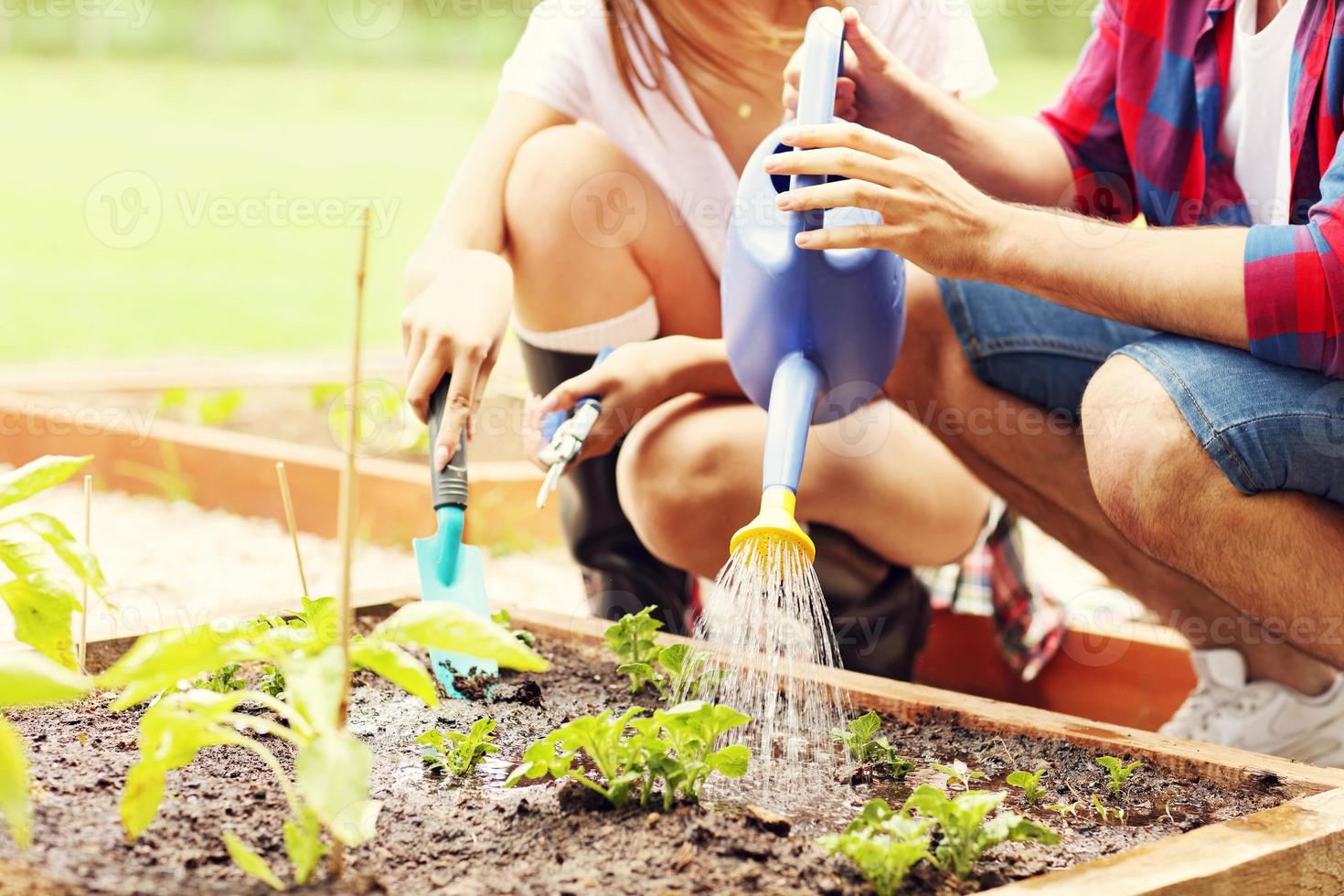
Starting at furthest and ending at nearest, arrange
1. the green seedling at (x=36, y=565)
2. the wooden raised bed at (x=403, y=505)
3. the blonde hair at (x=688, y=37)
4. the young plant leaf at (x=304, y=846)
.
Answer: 1. the wooden raised bed at (x=403, y=505)
2. the blonde hair at (x=688, y=37)
3. the green seedling at (x=36, y=565)
4. the young plant leaf at (x=304, y=846)

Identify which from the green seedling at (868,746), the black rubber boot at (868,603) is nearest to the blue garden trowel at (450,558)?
the green seedling at (868,746)

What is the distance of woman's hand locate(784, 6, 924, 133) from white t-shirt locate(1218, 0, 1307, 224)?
1.12ft

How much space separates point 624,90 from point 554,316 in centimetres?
31

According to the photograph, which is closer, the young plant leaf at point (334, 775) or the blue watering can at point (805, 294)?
the young plant leaf at point (334, 775)

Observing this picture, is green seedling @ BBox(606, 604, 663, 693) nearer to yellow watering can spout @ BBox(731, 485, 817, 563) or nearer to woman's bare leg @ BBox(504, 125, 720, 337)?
yellow watering can spout @ BBox(731, 485, 817, 563)

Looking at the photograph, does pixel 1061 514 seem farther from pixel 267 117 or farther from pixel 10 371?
pixel 267 117

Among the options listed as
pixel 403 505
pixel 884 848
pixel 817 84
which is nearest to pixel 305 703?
pixel 884 848

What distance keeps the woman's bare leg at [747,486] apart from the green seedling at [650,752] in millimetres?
569

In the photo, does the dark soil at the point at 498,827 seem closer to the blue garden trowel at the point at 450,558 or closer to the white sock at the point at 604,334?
the blue garden trowel at the point at 450,558

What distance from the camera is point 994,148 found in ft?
4.87

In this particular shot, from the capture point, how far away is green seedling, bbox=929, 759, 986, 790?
96 centimetres

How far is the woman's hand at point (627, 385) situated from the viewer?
1.31 metres

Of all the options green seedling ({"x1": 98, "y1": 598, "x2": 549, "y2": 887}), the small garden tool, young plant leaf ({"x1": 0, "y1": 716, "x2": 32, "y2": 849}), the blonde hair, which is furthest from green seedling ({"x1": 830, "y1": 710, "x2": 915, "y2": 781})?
the blonde hair

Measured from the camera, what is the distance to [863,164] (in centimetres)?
104
